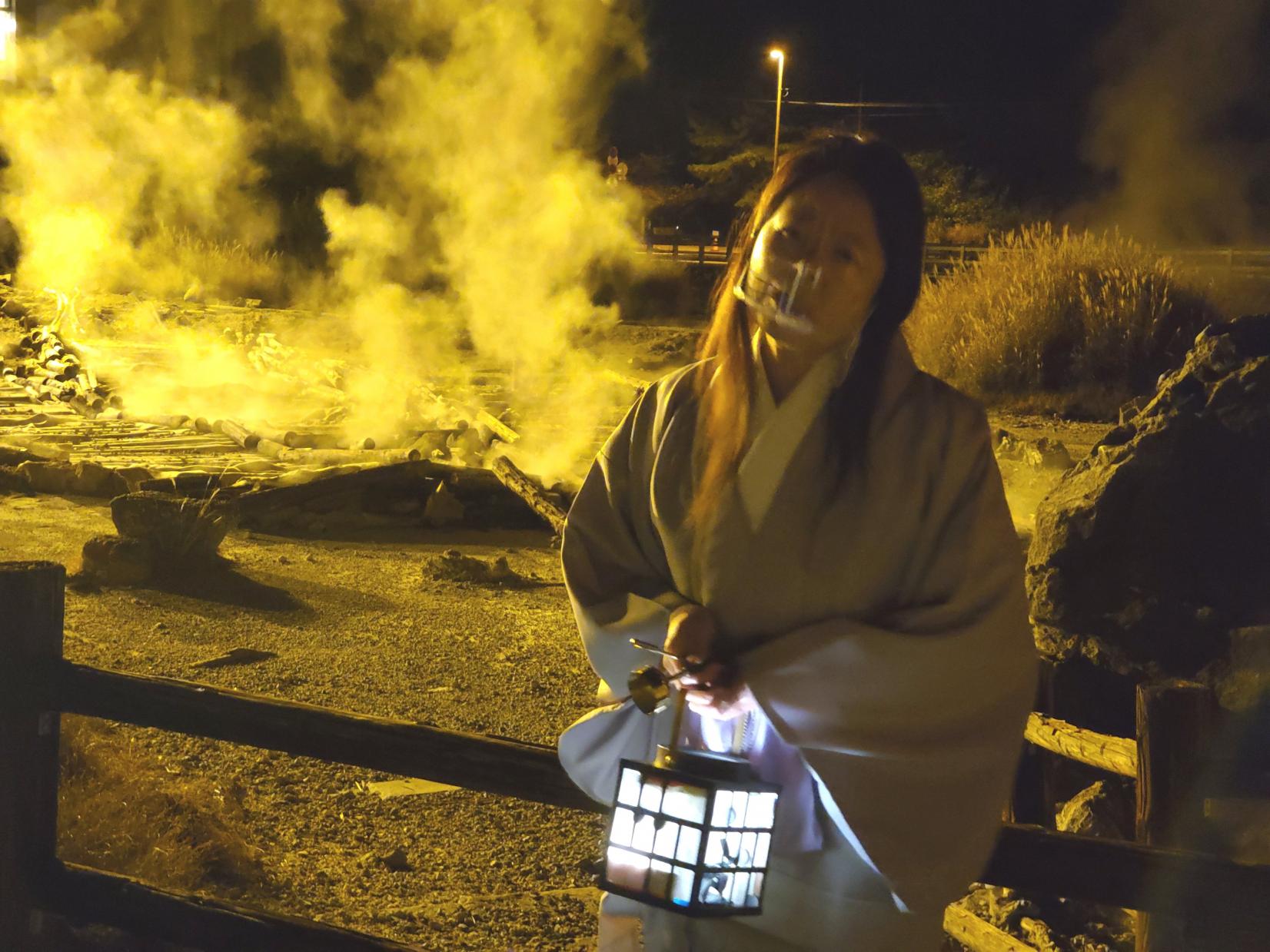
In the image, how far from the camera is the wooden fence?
98.7 inches

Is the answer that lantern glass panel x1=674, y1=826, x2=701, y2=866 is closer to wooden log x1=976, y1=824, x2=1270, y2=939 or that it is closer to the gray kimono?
the gray kimono

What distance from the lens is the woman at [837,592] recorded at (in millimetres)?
1646

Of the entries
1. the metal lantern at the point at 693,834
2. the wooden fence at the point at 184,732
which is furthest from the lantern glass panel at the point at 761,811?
the wooden fence at the point at 184,732

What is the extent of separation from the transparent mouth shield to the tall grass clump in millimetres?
13206

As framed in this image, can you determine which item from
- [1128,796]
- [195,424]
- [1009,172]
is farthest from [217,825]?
[1009,172]

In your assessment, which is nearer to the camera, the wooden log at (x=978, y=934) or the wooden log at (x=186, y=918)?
the wooden log at (x=186, y=918)

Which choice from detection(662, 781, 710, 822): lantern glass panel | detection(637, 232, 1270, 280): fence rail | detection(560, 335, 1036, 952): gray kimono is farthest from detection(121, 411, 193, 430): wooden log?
detection(662, 781, 710, 822): lantern glass panel

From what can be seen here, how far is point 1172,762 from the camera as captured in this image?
110 inches

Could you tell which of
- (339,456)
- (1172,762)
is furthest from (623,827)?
(339,456)

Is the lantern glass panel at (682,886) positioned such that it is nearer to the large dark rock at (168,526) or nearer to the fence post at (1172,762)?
the fence post at (1172,762)

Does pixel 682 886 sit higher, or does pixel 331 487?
pixel 682 886

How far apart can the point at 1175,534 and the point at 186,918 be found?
3.35 metres

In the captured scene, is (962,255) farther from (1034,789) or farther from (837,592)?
(837,592)

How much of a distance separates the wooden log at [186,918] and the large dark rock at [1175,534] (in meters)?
2.85
